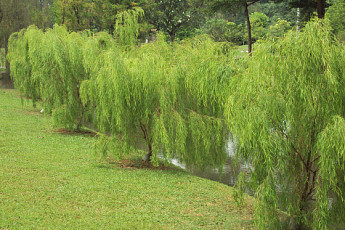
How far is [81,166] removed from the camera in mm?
11930

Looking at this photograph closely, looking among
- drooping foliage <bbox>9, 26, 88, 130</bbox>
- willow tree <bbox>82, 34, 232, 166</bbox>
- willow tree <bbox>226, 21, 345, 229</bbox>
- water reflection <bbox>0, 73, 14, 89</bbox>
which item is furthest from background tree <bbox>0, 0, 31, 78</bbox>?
willow tree <bbox>226, 21, 345, 229</bbox>

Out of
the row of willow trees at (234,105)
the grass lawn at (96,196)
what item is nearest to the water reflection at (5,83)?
the row of willow trees at (234,105)

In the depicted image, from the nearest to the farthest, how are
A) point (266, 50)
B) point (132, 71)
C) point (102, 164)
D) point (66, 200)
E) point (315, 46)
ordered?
1. point (315, 46)
2. point (266, 50)
3. point (66, 200)
4. point (132, 71)
5. point (102, 164)

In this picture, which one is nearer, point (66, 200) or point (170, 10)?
point (66, 200)

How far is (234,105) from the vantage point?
7520mm

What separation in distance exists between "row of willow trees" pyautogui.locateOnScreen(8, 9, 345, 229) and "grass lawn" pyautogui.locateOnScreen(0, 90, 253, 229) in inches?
38.6

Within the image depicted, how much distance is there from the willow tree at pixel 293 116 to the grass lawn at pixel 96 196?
1592mm

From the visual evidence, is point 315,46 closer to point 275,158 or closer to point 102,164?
point 275,158

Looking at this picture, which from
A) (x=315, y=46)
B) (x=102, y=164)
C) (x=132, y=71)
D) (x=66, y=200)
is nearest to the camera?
(x=315, y=46)

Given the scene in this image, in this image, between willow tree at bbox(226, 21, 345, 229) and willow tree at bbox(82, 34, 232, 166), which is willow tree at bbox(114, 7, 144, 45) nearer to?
willow tree at bbox(82, 34, 232, 166)

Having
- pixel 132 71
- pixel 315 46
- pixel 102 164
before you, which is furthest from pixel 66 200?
pixel 315 46

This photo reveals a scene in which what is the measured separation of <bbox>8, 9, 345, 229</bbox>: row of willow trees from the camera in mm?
6957

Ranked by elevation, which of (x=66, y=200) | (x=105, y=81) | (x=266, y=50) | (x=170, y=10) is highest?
(x=170, y=10)

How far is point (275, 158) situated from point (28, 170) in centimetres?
717
